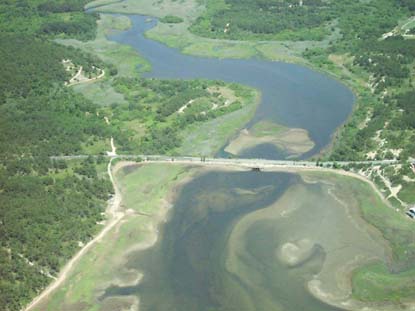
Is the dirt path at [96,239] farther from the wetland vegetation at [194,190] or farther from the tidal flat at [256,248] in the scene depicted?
the tidal flat at [256,248]

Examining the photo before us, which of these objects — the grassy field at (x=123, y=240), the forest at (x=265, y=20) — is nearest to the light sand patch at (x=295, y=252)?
the grassy field at (x=123, y=240)

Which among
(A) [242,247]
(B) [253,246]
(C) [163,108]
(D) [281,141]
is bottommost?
(C) [163,108]

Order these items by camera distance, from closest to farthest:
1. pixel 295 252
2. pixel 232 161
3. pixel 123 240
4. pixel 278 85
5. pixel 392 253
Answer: pixel 392 253 < pixel 295 252 < pixel 123 240 < pixel 232 161 < pixel 278 85

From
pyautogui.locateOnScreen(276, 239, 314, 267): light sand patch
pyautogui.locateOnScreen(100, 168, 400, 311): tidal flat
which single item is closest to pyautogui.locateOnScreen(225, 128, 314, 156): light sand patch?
pyautogui.locateOnScreen(100, 168, 400, 311): tidal flat

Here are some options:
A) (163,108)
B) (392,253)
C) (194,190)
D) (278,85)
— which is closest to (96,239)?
(194,190)

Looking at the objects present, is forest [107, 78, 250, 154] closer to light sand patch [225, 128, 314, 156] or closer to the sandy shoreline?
the sandy shoreline

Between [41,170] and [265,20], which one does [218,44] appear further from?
[41,170]

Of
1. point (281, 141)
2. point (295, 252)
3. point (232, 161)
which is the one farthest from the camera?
point (281, 141)

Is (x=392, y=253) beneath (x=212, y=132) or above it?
above
